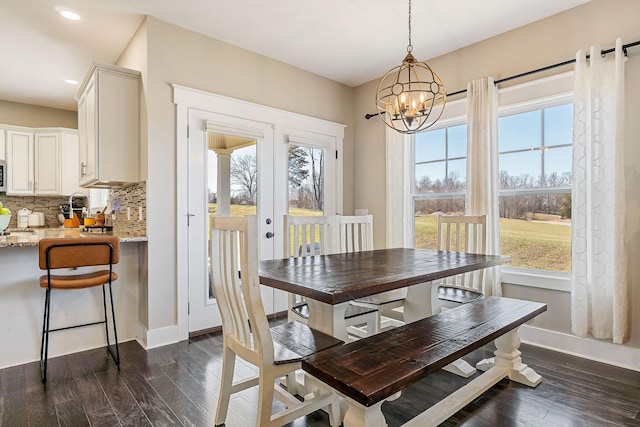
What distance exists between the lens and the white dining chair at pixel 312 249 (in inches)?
88.6

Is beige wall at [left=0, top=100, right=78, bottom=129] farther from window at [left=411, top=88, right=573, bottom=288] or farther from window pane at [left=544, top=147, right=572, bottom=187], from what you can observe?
window pane at [left=544, top=147, right=572, bottom=187]

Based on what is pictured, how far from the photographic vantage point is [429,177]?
3924 millimetres

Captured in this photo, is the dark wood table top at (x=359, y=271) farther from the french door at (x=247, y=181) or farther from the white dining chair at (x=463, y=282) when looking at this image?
the french door at (x=247, y=181)

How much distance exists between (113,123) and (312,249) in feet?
6.82

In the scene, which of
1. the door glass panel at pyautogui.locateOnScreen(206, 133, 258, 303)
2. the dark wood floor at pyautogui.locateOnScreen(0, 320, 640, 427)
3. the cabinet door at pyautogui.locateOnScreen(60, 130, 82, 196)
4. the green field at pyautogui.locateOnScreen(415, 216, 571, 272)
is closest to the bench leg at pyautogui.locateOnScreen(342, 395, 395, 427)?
the dark wood floor at pyautogui.locateOnScreen(0, 320, 640, 427)

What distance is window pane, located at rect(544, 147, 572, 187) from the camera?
9.62ft

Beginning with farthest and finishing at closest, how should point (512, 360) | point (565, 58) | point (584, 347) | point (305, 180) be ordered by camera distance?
point (305, 180), point (565, 58), point (584, 347), point (512, 360)

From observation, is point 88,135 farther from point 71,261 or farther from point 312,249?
point 312,249

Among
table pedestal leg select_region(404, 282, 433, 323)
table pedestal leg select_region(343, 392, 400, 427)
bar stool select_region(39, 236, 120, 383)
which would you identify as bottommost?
table pedestal leg select_region(343, 392, 400, 427)

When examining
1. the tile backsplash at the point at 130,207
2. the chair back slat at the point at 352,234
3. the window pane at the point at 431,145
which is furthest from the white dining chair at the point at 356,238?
the tile backsplash at the point at 130,207

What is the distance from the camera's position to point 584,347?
107 inches

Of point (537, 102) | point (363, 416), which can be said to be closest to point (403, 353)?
point (363, 416)

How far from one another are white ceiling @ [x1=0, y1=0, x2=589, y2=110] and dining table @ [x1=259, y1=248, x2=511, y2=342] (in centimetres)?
203

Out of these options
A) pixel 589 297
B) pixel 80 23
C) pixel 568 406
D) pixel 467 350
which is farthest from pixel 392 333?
pixel 80 23
